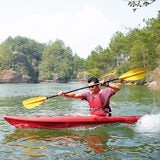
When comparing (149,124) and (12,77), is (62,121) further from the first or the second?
(12,77)

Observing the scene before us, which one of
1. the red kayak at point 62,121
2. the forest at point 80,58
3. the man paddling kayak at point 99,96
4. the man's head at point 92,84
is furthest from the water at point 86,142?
the forest at point 80,58

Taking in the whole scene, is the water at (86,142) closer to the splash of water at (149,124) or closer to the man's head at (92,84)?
the splash of water at (149,124)

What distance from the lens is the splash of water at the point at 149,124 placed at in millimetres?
9896

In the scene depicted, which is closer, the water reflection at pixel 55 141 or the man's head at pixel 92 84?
the water reflection at pixel 55 141

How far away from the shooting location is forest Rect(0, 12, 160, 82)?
5069 cm

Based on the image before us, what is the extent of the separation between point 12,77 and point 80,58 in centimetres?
3363

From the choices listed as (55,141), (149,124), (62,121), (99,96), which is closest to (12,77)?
(62,121)

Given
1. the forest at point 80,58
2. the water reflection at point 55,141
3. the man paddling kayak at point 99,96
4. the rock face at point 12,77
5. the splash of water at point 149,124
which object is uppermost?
the forest at point 80,58

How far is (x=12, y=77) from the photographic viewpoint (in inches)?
3317

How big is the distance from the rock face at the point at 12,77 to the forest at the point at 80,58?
1723 mm

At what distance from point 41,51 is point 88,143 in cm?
11086

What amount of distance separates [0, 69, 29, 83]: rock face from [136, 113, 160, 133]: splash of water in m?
73.6

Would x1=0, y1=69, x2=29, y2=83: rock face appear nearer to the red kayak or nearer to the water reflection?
the red kayak

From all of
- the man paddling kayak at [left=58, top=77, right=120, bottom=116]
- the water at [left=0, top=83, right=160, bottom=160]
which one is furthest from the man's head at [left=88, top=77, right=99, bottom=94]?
the water at [left=0, top=83, right=160, bottom=160]
